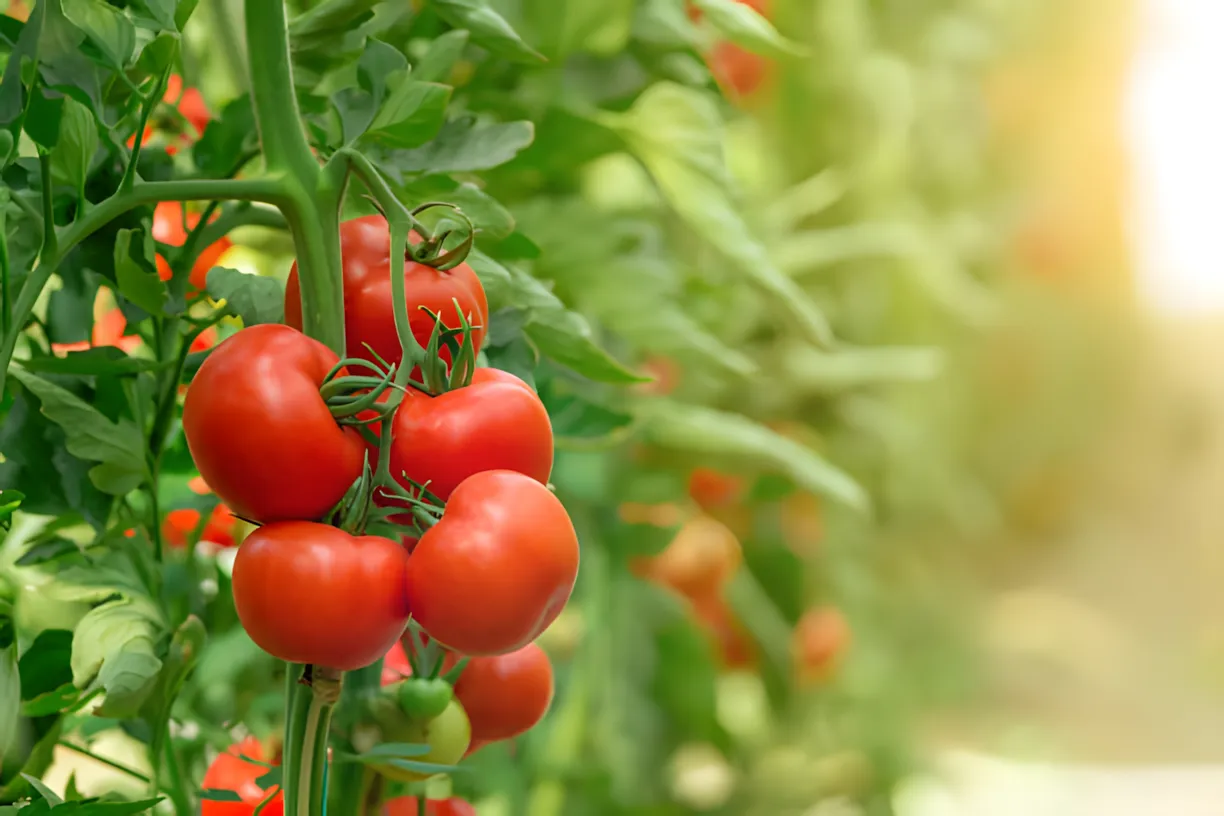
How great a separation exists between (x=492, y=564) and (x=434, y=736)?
8cm

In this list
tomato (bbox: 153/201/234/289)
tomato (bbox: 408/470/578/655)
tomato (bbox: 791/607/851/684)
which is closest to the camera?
tomato (bbox: 408/470/578/655)

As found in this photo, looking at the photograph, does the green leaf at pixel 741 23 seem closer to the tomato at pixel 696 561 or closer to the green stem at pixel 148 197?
the green stem at pixel 148 197

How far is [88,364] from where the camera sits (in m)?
0.26

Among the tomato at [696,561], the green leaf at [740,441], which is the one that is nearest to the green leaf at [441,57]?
the green leaf at [740,441]

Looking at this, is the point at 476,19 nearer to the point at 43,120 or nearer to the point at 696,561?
the point at 43,120

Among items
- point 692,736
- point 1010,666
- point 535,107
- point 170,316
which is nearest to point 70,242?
point 170,316

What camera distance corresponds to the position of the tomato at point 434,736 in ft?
0.87

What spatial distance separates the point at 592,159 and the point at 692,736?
444mm

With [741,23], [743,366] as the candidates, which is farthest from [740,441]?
[741,23]

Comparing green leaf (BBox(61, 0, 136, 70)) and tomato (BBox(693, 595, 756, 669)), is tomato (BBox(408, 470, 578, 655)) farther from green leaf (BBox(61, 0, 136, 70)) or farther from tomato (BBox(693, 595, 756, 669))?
tomato (BBox(693, 595, 756, 669))

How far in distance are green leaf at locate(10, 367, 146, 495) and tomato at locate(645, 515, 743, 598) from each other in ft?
1.85

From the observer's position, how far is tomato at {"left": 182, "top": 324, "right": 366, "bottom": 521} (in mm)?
212

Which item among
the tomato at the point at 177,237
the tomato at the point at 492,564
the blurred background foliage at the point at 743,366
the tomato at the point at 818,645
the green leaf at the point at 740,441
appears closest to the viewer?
the tomato at the point at 492,564

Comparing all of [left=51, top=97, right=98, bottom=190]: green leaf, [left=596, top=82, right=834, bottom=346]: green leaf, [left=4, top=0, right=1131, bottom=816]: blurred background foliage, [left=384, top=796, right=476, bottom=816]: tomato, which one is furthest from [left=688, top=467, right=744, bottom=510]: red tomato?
[left=51, top=97, right=98, bottom=190]: green leaf
